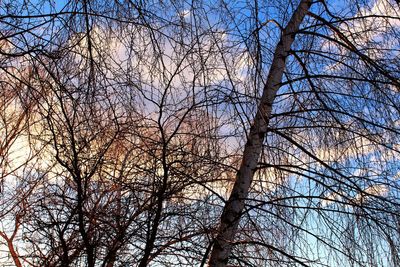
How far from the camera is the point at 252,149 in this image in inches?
123

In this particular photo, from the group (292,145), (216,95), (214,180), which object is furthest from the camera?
(292,145)

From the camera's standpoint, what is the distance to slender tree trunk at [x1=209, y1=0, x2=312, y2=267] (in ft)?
9.60

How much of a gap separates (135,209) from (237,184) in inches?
25.9

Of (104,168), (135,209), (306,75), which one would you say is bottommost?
(135,209)

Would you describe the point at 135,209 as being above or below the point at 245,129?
below

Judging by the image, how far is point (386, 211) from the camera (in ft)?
9.22

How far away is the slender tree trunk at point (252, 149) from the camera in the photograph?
9.60ft

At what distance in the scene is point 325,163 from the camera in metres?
3.06

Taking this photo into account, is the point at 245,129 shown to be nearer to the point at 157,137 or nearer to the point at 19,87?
the point at 157,137

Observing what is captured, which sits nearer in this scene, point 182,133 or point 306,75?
point 182,133

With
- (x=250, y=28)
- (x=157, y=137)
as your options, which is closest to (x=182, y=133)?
(x=157, y=137)

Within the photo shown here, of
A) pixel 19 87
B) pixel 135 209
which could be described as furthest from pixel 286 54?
pixel 19 87

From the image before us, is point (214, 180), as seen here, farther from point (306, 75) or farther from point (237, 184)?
point (306, 75)

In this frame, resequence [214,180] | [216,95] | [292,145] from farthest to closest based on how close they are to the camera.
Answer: [292,145] → [214,180] → [216,95]
